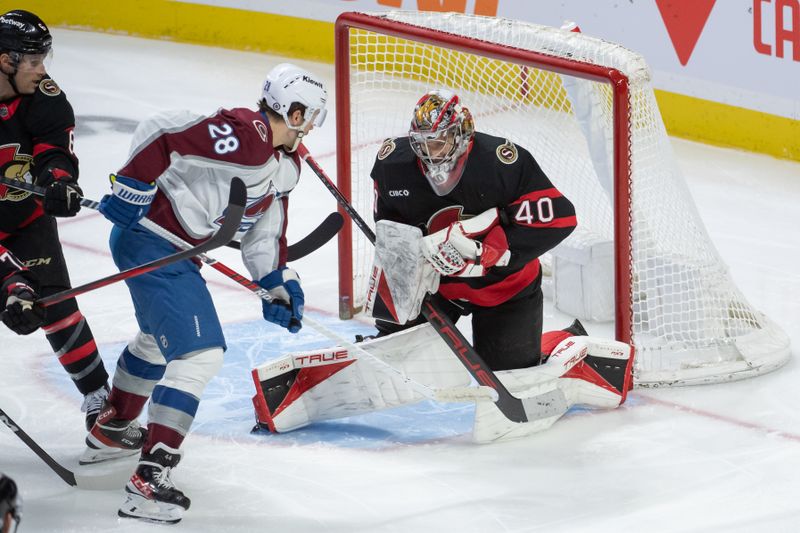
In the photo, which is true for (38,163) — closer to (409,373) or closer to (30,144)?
(30,144)

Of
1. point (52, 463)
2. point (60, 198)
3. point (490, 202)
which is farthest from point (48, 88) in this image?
point (490, 202)

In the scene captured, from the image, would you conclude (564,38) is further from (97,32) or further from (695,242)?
(97,32)

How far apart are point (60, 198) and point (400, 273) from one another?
2.94ft

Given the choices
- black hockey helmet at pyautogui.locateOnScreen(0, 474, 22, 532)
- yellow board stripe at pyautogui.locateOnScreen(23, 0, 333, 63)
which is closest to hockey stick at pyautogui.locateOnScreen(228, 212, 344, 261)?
black hockey helmet at pyautogui.locateOnScreen(0, 474, 22, 532)

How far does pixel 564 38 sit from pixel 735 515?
61.3 inches

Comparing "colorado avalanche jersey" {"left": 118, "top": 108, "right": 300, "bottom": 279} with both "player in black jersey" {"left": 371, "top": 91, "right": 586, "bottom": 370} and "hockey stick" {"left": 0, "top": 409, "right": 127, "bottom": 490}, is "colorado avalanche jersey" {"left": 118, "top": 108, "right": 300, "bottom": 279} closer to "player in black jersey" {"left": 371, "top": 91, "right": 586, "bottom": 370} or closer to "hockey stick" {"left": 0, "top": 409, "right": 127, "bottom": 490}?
"player in black jersey" {"left": 371, "top": 91, "right": 586, "bottom": 370}

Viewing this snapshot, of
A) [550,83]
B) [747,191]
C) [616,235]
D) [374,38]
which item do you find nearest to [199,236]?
[616,235]

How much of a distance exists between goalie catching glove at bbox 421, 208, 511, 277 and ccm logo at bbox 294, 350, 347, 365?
38 cm

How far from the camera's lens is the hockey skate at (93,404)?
135 inches

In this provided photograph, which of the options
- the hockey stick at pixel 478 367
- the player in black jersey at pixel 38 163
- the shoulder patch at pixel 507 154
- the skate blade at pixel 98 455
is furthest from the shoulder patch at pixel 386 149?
the skate blade at pixel 98 455

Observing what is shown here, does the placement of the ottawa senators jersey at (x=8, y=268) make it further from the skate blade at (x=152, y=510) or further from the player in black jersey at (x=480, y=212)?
the player in black jersey at (x=480, y=212)

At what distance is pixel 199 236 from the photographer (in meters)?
3.13

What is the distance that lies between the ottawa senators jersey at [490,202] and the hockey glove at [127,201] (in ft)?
2.44

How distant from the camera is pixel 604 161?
162 inches
